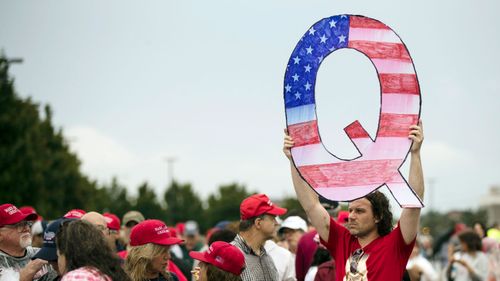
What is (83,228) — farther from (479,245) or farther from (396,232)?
(479,245)

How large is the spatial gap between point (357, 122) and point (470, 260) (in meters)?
8.13

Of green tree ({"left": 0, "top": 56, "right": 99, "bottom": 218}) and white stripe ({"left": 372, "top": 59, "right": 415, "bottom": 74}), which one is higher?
white stripe ({"left": 372, "top": 59, "right": 415, "bottom": 74})

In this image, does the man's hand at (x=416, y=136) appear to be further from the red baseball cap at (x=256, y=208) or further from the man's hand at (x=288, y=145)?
the red baseball cap at (x=256, y=208)

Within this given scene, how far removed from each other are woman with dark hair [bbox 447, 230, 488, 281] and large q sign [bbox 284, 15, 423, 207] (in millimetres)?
7928

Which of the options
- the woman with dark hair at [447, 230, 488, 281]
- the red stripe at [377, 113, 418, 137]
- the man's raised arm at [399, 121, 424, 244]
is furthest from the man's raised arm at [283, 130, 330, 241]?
the woman with dark hair at [447, 230, 488, 281]

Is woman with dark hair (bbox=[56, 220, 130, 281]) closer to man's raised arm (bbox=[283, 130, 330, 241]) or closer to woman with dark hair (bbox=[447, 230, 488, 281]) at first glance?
man's raised arm (bbox=[283, 130, 330, 241])

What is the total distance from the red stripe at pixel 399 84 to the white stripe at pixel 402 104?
3 centimetres

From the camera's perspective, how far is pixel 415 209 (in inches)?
220

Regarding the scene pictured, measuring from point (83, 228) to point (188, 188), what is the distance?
82.1m

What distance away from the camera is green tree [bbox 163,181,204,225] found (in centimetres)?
8206

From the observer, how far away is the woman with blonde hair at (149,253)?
6.83m

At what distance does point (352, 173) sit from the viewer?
5801mm

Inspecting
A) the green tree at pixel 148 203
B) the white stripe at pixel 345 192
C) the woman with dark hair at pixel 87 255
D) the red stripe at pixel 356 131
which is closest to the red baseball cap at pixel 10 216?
the woman with dark hair at pixel 87 255

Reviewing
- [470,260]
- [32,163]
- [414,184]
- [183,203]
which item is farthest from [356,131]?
[183,203]
